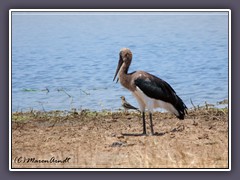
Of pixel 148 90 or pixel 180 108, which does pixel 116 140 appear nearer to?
pixel 148 90

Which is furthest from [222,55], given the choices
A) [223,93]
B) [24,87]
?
[24,87]

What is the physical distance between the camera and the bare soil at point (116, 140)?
93.1ft

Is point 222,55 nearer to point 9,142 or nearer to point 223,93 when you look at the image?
point 223,93

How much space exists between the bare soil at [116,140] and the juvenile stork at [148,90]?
0.28m

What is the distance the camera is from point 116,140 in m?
28.9

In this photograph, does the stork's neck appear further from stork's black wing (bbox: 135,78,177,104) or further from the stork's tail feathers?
the stork's tail feathers

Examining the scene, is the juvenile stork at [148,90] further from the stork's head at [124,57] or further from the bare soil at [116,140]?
the bare soil at [116,140]

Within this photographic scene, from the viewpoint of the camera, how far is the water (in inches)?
1123

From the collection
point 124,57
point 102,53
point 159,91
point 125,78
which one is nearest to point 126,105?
point 125,78

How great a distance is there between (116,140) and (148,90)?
2.13 ft

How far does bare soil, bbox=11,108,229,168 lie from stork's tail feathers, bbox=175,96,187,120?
137mm

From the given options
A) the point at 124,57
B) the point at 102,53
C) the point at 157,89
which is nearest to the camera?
the point at 102,53

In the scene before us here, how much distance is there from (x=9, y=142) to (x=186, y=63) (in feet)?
6.87

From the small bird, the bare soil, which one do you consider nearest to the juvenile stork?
the small bird
